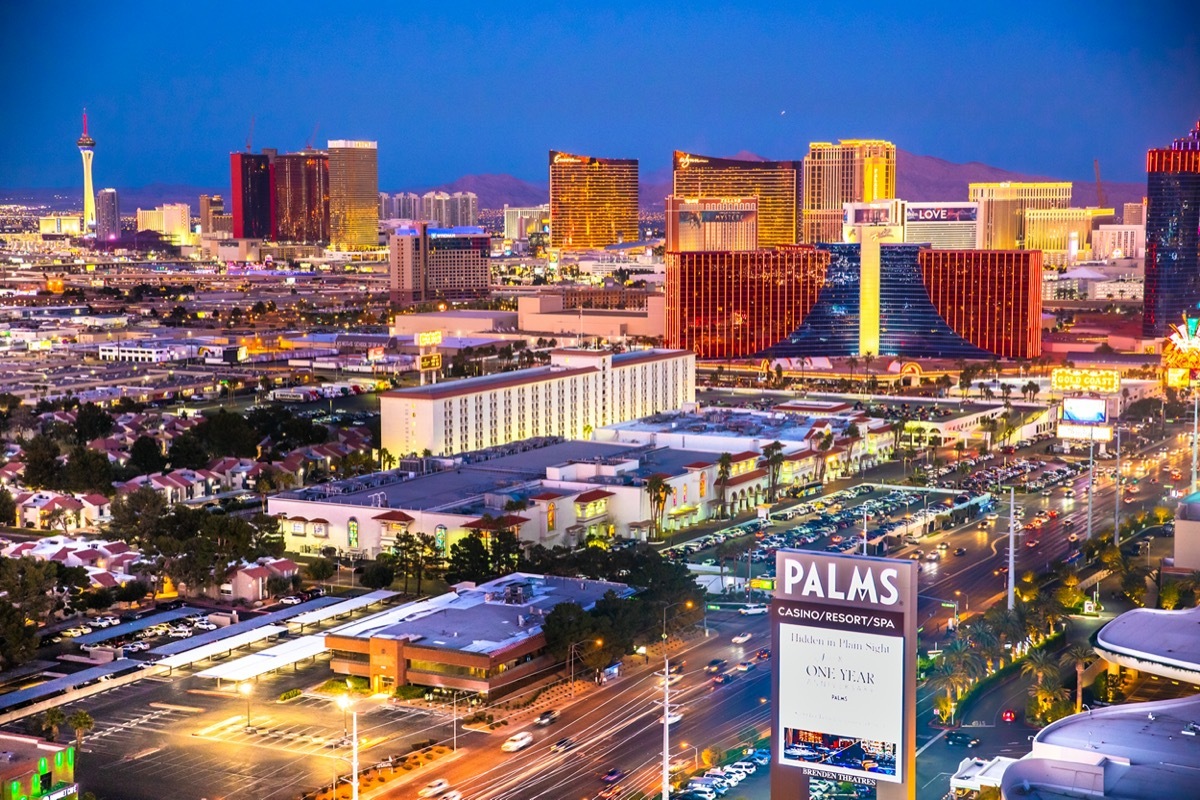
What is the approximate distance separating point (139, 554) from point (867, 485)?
15832mm

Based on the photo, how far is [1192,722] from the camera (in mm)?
17672

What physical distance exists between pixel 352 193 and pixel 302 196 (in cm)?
522

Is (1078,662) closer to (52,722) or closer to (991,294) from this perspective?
(52,722)

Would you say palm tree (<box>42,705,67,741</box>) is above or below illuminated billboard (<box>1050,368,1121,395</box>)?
below

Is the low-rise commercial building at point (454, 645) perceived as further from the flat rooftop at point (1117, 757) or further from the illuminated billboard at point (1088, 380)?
the illuminated billboard at point (1088, 380)

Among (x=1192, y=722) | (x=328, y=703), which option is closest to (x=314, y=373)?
(x=328, y=703)

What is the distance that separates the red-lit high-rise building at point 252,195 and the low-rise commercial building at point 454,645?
425 feet

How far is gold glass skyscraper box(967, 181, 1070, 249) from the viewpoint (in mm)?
98500

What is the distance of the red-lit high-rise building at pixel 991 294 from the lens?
191 ft

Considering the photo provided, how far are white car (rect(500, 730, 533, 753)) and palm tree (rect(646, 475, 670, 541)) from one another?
11.5 m

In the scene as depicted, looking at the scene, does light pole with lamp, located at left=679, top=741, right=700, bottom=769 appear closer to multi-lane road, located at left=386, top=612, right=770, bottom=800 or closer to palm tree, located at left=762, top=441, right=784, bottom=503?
multi-lane road, located at left=386, top=612, right=770, bottom=800

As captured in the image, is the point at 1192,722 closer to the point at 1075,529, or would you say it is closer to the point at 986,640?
the point at 986,640

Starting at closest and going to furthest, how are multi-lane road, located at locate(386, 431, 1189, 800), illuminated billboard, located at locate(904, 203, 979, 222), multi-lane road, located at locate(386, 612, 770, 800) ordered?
multi-lane road, located at locate(386, 612, 770, 800)
multi-lane road, located at locate(386, 431, 1189, 800)
illuminated billboard, located at locate(904, 203, 979, 222)

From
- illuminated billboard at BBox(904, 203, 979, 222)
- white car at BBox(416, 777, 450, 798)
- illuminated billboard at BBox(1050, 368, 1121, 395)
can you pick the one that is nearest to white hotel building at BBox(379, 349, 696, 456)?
illuminated billboard at BBox(1050, 368, 1121, 395)
